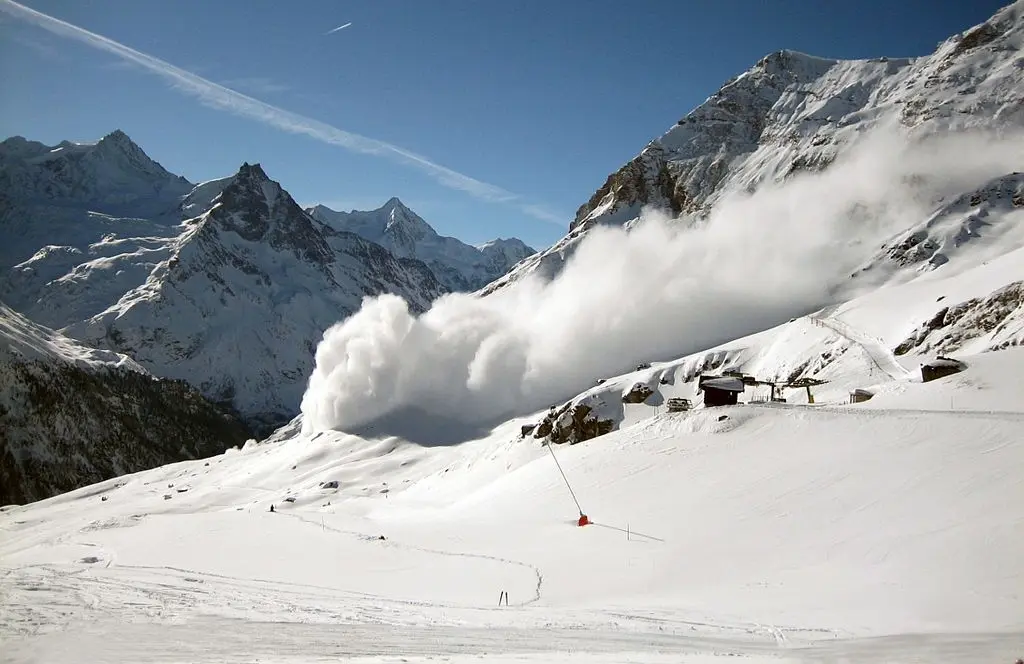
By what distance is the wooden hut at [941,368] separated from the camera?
4756 centimetres

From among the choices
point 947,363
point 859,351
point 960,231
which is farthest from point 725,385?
point 960,231

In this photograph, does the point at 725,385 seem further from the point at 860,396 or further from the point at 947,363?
the point at 947,363

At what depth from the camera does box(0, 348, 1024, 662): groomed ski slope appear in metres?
16.9

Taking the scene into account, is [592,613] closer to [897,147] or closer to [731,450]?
[731,450]

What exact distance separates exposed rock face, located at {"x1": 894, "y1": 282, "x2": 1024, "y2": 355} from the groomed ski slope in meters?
10.2

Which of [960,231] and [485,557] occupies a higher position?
[960,231]

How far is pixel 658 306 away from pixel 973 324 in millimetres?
77631

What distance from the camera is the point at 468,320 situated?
6506 inches

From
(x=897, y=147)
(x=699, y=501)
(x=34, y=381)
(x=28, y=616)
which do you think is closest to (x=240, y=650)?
(x=28, y=616)

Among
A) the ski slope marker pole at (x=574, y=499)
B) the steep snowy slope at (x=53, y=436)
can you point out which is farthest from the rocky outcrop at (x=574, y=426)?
the steep snowy slope at (x=53, y=436)

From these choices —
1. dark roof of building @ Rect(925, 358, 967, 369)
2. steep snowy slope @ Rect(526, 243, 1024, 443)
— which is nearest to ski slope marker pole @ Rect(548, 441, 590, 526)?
steep snowy slope @ Rect(526, 243, 1024, 443)

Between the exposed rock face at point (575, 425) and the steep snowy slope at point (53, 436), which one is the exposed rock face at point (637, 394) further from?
the steep snowy slope at point (53, 436)

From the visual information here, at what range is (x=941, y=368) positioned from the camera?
48.1 meters

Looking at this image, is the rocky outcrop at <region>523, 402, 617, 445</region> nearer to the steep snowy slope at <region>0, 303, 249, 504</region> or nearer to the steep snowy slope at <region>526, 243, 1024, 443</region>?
the steep snowy slope at <region>526, 243, 1024, 443</region>
